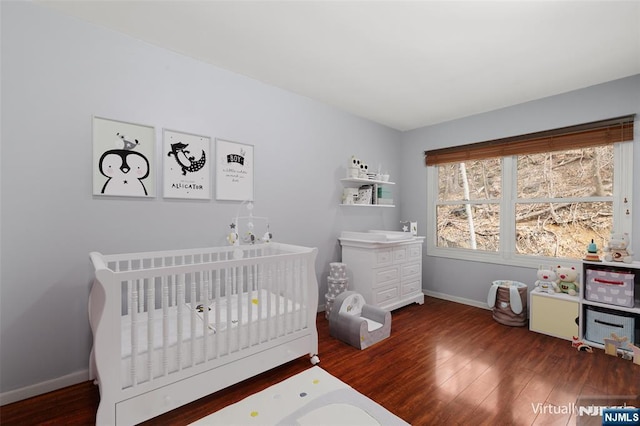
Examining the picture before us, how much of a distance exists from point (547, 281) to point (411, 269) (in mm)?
1310

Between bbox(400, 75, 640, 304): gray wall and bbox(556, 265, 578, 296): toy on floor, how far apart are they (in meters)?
0.38

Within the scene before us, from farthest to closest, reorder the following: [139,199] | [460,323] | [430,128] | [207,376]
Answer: [430,128] → [460,323] → [139,199] → [207,376]

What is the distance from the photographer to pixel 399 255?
3324 millimetres

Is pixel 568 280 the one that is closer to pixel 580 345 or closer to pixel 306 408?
pixel 580 345

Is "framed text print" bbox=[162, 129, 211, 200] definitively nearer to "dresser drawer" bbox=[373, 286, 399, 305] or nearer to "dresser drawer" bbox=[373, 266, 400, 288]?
"dresser drawer" bbox=[373, 266, 400, 288]

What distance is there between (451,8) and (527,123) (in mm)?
2051

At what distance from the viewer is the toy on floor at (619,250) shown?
2.41 metres

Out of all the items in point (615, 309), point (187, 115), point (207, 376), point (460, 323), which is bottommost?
point (460, 323)

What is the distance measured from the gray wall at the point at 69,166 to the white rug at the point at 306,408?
47.1 inches

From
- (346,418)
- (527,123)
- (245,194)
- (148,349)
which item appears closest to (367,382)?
(346,418)

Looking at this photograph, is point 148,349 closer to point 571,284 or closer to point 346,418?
point 346,418

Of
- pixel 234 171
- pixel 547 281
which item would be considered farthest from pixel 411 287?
pixel 234 171

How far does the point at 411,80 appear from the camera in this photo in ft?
8.82

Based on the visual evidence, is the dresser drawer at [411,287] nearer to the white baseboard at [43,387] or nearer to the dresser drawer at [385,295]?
the dresser drawer at [385,295]
